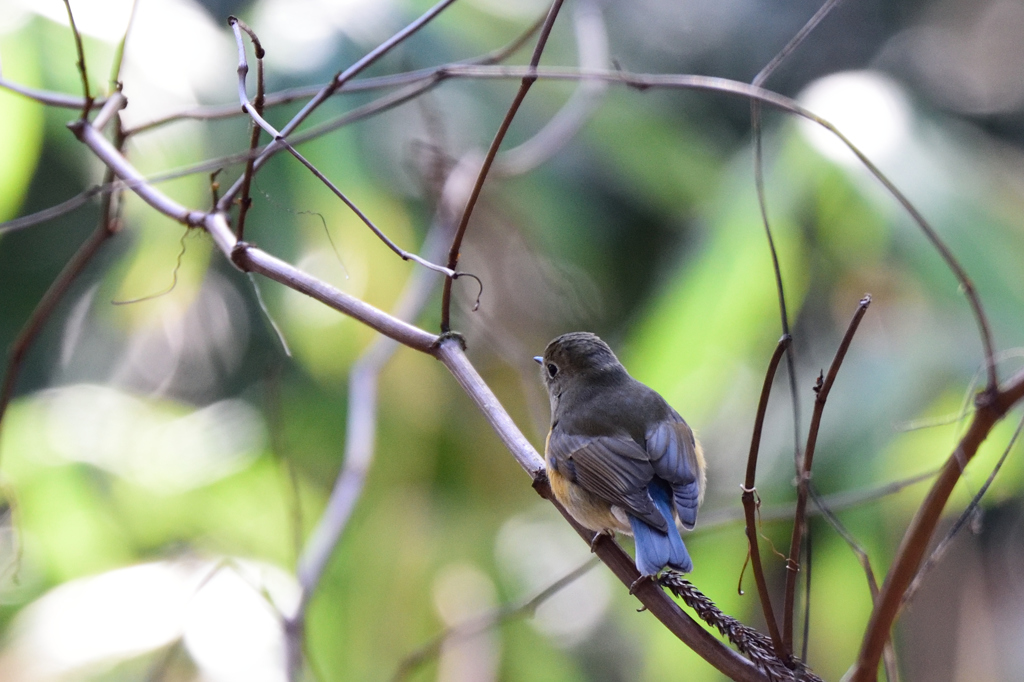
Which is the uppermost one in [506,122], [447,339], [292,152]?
[292,152]

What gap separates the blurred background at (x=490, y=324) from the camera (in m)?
2.55

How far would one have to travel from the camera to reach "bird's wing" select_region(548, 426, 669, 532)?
158 cm

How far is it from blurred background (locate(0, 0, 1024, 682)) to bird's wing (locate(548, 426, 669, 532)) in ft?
0.90

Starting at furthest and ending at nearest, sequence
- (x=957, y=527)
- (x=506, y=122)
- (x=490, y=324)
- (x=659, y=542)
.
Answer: (x=490, y=324), (x=659, y=542), (x=506, y=122), (x=957, y=527)

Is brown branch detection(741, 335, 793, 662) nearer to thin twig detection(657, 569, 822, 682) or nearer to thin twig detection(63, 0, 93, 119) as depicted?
thin twig detection(657, 569, 822, 682)

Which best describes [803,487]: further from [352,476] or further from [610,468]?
[352,476]

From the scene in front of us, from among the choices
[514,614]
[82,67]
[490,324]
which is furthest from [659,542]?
[82,67]

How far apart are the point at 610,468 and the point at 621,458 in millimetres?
48

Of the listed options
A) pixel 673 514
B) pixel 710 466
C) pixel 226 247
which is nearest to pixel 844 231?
pixel 710 466

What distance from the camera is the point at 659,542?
4.56 feet

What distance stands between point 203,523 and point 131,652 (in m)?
0.52

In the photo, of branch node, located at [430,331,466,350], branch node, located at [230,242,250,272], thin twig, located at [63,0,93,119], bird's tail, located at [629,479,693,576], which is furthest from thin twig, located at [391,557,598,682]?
thin twig, located at [63,0,93,119]

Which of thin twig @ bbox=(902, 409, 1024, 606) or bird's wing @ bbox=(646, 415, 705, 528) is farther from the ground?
bird's wing @ bbox=(646, 415, 705, 528)

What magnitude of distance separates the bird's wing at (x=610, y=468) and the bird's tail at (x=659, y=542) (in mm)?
25
